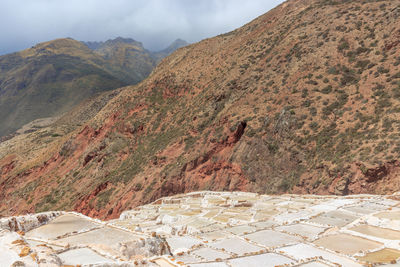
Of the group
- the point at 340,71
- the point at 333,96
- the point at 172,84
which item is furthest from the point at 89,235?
the point at 172,84

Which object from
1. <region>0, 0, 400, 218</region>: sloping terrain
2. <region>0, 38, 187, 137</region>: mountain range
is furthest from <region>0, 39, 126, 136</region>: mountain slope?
<region>0, 0, 400, 218</region>: sloping terrain

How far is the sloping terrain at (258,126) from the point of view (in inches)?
A: 1060

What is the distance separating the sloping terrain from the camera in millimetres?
26930

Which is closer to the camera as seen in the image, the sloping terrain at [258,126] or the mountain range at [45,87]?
the sloping terrain at [258,126]

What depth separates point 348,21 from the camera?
3897 centimetres

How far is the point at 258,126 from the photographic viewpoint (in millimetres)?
33156

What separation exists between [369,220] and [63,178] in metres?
43.9

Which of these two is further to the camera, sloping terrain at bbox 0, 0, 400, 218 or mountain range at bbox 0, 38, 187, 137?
mountain range at bbox 0, 38, 187, 137

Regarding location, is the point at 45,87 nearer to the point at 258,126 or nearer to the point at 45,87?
the point at 45,87

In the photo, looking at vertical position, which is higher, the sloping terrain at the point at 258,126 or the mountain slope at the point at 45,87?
the mountain slope at the point at 45,87

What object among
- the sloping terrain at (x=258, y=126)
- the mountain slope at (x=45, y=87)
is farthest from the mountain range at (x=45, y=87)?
the sloping terrain at (x=258, y=126)

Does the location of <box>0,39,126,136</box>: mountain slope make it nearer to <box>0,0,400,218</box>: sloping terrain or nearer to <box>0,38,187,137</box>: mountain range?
<box>0,38,187,137</box>: mountain range

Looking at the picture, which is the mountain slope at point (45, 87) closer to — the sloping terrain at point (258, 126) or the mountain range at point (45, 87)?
the mountain range at point (45, 87)

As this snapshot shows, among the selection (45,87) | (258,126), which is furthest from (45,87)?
(258,126)
